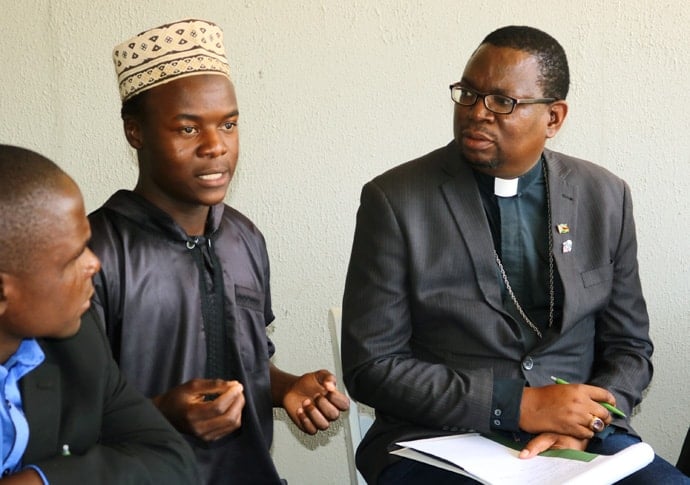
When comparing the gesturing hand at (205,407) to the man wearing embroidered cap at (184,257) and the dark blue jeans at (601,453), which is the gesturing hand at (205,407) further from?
the dark blue jeans at (601,453)

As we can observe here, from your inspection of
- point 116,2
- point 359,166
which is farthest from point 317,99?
point 116,2

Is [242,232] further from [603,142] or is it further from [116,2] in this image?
[603,142]

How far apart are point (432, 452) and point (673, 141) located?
187 cm

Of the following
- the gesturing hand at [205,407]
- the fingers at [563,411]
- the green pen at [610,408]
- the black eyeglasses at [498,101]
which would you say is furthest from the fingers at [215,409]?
the black eyeglasses at [498,101]

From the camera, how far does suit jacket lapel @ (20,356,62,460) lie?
1786mm

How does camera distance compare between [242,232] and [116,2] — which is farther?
[116,2]

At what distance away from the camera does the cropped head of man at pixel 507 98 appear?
2.64m

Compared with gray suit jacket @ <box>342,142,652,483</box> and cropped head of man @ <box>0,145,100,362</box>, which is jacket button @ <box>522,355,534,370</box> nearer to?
gray suit jacket @ <box>342,142,652,483</box>

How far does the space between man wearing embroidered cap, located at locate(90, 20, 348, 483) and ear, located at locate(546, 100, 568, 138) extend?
92 centimetres

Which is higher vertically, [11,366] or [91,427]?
[11,366]

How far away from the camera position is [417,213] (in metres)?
2.69

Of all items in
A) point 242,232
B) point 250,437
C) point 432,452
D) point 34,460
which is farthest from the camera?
point 242,232

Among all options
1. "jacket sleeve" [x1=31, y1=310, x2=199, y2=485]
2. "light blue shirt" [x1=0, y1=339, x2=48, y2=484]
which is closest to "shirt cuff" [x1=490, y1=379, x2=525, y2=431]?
"jacket sleeve" [x1=31, y1=310, x2=199, y2=485]

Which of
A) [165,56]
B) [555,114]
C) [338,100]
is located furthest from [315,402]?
[338,100]
